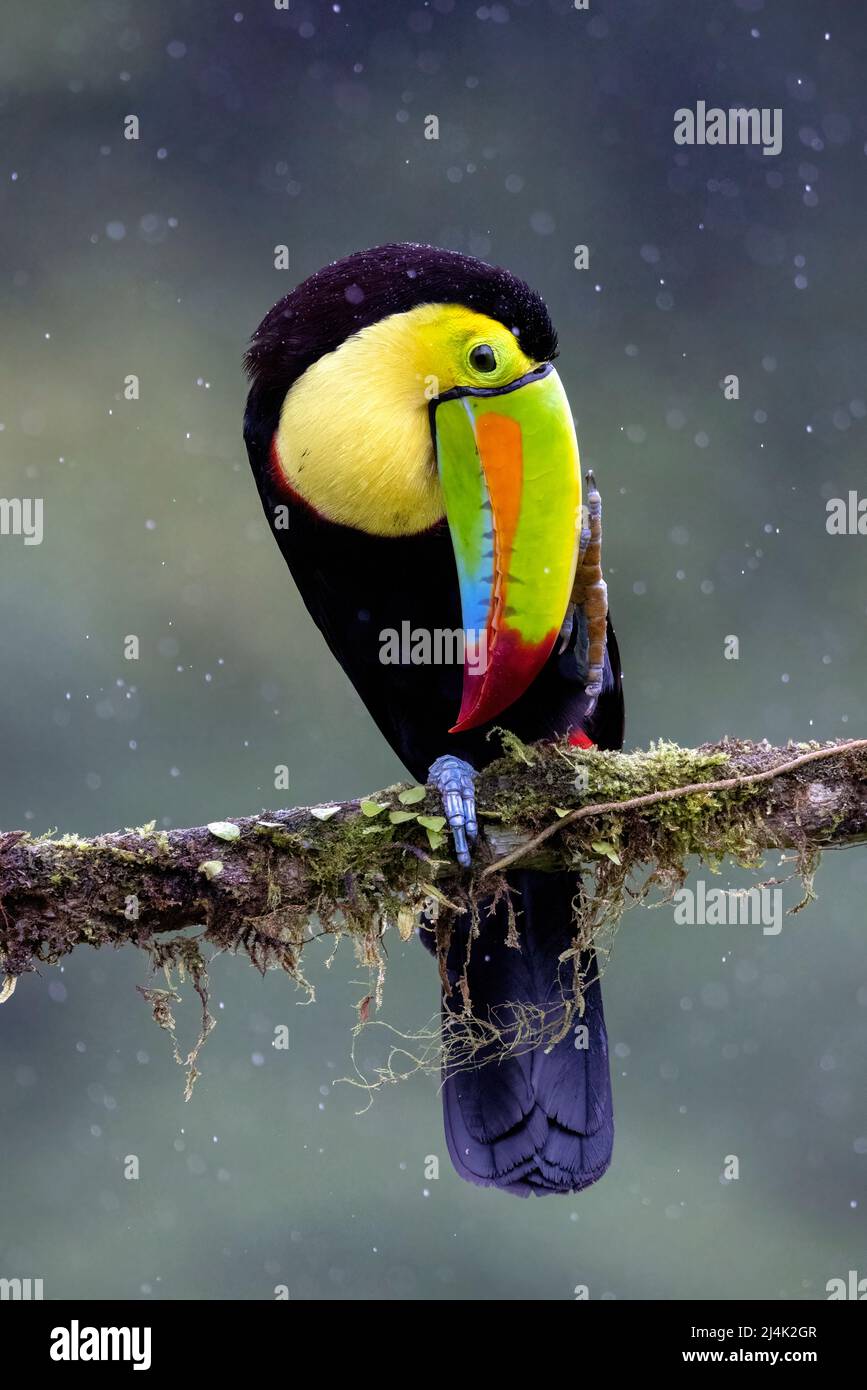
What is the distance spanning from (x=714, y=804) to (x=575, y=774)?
201 millimetres

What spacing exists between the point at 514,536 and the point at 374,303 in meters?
0.48

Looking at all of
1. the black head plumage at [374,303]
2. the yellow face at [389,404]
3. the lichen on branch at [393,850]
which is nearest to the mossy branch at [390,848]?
the lichen on branch at [393,850]

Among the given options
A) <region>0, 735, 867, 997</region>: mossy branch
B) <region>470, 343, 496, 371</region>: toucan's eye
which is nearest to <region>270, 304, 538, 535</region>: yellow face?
<region>470, 343, 496, 371</region>: toucan's eye

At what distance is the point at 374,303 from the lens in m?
2.27

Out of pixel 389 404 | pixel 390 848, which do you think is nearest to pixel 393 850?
pixel 390 848

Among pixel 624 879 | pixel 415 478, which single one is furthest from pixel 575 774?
pixel 415 478

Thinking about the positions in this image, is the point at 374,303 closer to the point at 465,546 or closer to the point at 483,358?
the point at 483,358

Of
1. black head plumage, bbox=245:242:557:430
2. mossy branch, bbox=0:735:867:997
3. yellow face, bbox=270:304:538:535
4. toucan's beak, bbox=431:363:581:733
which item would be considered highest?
black head plumage, bbox=245:242:557:430

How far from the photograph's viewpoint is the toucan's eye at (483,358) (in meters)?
2.16

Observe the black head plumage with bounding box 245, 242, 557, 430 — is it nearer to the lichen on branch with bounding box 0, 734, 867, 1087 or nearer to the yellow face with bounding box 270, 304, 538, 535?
the yellow face with bounding box 270, 304, 538, 535

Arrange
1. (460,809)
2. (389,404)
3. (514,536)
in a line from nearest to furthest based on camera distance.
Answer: (460,809)
(514,536)
(389,404)

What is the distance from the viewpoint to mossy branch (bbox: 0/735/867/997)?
199 cm

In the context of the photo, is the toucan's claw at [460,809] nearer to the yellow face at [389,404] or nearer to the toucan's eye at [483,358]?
the yellow face at [389,404]

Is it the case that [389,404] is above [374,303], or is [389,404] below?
below
